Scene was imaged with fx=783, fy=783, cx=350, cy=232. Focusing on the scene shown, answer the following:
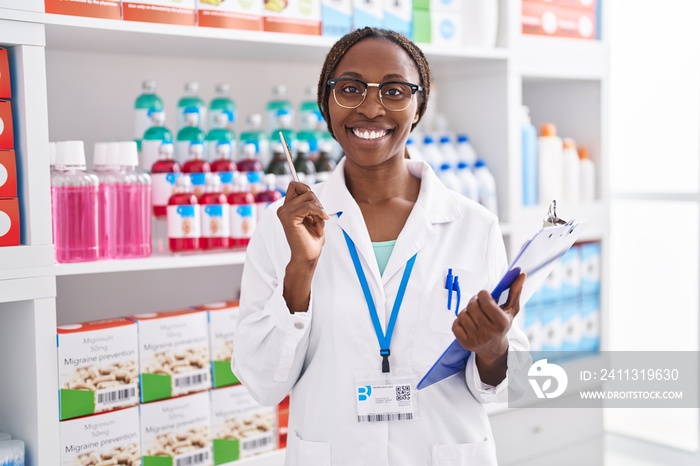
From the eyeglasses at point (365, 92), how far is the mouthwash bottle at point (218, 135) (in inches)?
28.3

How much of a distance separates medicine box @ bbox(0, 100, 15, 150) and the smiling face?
74cm

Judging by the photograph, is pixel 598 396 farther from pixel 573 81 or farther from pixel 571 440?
pixel 573 81

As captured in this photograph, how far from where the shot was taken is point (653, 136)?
125 inches

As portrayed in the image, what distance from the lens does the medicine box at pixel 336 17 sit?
88.5 inches

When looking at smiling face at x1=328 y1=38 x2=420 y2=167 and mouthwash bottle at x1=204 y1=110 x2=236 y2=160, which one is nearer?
smiling face at x1=328 y1=38 x2=420 y2=167

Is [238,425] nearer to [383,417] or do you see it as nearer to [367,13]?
[383,417]

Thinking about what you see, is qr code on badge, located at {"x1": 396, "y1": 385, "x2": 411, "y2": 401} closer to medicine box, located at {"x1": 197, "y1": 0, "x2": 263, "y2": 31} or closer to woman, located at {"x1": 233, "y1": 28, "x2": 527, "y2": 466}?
woman, located at {"x1": 233, "y1": 28, "x2": 527, "y2": 466}

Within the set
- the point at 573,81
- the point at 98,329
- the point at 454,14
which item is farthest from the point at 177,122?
the point at 573,81

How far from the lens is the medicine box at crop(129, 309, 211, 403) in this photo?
6.49 ft

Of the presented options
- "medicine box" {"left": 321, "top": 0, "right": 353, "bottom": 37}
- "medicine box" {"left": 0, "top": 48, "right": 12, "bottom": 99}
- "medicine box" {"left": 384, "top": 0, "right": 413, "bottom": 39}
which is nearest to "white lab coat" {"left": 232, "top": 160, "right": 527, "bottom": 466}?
"medicine box" {"left": 0, "top": 48, "right": 12, "bottom": 99}

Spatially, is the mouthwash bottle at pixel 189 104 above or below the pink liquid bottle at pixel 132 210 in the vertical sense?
above

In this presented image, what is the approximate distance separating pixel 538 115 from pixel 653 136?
0.47m

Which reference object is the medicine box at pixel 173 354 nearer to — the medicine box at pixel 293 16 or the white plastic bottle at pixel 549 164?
the medicine box at pixel 293 16

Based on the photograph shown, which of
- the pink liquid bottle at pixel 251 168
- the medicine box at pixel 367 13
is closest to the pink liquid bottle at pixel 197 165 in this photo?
the pink liquid bottle at pixel 251 168
